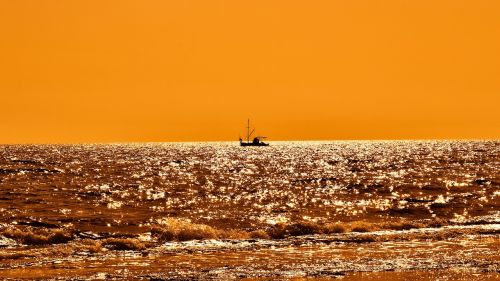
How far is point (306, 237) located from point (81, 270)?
546 inches

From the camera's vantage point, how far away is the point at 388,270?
24.1m

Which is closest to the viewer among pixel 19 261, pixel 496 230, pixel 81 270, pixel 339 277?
pixel 339 277

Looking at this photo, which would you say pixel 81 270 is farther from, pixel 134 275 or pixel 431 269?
pixel 431 269

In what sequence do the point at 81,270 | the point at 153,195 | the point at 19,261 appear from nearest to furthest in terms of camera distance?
1. the point at 81,270
2. the point at 19,261
3. the point at 153,195

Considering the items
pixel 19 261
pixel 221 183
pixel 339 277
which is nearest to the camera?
pixel 339 277

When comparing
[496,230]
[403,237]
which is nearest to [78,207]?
[403,237]

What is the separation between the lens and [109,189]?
68625 mm

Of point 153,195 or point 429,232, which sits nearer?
point 429,232

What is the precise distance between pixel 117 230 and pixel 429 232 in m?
17.2

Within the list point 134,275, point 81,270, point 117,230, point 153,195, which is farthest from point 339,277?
point 153,195

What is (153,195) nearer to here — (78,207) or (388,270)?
(78,207)

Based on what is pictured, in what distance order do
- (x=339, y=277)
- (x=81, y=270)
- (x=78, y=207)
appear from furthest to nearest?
(x=78, y=207) < (x=81, y=270) < (x=339, y=277)

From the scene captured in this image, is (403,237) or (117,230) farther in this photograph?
(117,230)

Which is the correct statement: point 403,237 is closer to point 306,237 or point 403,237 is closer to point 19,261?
point 306,237
